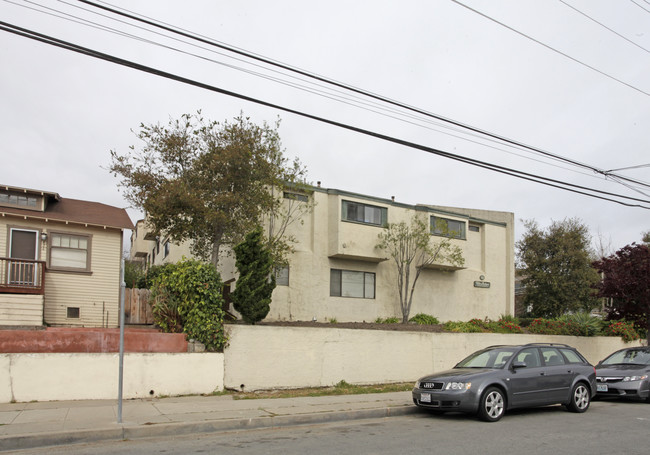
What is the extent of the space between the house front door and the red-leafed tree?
63.5 feet

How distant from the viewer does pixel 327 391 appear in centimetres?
1430

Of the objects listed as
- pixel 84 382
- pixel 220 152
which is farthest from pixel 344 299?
pixel 84 382

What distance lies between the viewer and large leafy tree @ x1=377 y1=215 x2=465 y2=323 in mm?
24555

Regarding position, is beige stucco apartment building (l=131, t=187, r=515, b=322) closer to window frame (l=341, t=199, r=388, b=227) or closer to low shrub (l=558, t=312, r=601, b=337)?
window frame (l=341, t=199, r=388, b=227)

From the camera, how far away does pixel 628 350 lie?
51.9 feet

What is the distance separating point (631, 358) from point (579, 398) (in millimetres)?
4225

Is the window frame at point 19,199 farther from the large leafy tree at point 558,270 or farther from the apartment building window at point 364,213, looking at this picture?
the large leafy tree at point 558,270

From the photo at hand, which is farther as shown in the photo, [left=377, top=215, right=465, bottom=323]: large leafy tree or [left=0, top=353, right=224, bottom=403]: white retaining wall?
[left=377, top=215, right=465, bottom=323]: large leafy tree

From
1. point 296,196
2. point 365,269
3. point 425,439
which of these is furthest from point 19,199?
point 425,439

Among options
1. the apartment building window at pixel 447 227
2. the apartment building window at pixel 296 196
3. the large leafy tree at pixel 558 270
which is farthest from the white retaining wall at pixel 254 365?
the large leafy tree at pixel 558 270

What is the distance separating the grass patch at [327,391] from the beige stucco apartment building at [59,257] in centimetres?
639

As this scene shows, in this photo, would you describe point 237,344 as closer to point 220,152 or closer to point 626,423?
point 220,152

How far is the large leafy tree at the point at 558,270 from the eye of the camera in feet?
117

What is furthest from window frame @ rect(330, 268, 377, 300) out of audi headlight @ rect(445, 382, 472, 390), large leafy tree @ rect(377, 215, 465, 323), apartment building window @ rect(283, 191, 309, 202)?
audi headlight @ rect(445, 382, 472, 390)
